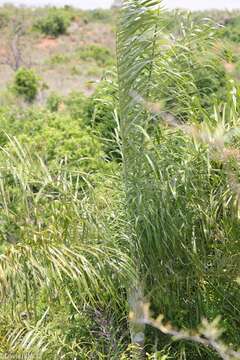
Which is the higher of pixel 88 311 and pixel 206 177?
pixel 206 177

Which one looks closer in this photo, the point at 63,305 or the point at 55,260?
the point at 55,260

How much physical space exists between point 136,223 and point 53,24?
2913 cm

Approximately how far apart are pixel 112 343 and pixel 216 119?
1.29m

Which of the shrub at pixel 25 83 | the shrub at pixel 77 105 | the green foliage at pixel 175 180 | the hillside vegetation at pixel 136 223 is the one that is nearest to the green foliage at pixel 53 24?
the shrub at pixel 25 83

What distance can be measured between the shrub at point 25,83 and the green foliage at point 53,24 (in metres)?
15.4

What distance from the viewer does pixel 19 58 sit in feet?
74.3

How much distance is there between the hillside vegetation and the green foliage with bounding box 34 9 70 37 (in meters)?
28.3

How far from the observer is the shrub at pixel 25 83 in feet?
53.2

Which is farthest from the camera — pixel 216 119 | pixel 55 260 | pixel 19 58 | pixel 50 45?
pixel 50 45

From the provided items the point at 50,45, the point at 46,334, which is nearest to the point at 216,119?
the point at 46,334

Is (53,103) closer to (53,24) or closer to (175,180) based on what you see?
(175,180)

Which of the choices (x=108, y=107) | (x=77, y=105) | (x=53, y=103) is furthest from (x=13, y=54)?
(x=108, y=107)

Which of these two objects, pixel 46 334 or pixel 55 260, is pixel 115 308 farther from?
pixel 55 260

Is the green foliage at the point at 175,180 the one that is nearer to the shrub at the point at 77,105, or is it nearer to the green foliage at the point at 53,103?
the shrub at the point at 77,105
